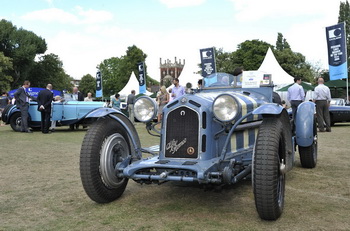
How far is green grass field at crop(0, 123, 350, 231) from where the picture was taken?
10.1ft

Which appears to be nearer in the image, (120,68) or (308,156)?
(308,156)

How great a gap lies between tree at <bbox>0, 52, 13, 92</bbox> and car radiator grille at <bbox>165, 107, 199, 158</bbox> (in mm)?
41729

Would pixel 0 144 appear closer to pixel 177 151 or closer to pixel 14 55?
pixel 177 151

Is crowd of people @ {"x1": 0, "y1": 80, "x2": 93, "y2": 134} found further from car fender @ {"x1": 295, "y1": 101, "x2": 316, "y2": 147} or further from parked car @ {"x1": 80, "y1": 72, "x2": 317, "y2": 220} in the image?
car fender @ {"x1": 295, "y1": 101, "x2": 316, "y2": 147}

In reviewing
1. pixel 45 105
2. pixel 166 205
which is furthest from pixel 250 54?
pixel 166 205

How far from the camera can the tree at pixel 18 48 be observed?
44.1 meters

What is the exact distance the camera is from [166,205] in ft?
12.0

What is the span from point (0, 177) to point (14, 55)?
144ft

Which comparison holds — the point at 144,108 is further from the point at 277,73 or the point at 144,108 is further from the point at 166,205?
the point at 277,73

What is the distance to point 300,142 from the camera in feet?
17.4

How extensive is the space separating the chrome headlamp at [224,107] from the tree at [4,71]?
42097mm

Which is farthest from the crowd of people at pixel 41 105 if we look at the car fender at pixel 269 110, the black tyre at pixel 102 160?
the car fender at pixel 269 110

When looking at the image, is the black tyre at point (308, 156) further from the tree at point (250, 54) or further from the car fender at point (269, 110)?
the tree at point (250, 54)

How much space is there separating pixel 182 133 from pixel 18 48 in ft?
154
